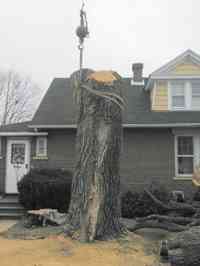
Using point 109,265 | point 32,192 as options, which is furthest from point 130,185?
point 109,265

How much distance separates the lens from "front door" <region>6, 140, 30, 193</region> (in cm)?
1353

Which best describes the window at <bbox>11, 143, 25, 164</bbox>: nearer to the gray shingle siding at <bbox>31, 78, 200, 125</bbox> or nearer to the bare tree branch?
the gray shingle siding at <bbox>31, 78, 200, 125</bbox>

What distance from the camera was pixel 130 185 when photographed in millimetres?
12977

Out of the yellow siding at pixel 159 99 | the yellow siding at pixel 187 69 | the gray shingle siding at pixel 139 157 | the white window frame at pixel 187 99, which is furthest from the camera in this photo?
the yellow siding at pixel 187 69

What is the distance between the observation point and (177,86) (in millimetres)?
14211

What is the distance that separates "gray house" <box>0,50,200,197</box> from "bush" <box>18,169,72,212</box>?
2.07 metres

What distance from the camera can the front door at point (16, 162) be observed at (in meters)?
13.5

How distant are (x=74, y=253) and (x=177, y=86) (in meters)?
10.2

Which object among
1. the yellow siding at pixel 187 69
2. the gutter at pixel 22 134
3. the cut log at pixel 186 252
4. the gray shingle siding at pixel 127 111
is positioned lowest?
the cut log at pixel 186 252

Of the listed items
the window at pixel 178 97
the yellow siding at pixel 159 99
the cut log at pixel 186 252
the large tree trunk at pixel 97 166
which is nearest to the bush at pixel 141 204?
the yellow siding at pixel 159 99

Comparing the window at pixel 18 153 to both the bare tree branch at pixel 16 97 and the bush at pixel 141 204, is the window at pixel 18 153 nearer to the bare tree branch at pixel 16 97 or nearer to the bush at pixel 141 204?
the bush at pixel 141 204

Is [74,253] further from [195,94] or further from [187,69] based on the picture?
[187,69]

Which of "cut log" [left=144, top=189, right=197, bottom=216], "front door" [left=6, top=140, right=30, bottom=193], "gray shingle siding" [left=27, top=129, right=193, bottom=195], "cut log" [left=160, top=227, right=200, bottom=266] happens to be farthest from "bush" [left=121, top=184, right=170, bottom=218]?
"cut log" [left=160, top=227, right=200, bottom=266]

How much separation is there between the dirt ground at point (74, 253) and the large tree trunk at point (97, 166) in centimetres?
35
